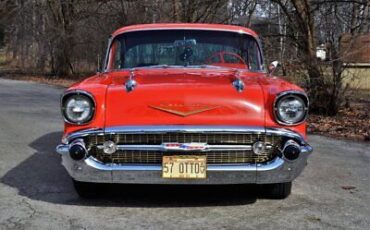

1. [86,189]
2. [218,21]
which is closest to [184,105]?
[86,189]

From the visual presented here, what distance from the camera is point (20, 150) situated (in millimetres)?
8352

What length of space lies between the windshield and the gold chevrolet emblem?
1.38 metres

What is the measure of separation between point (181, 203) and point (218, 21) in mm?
14606

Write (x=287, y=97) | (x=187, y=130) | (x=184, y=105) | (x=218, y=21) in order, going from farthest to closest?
1. (x=218, y=21)
2. (x=287, y=97)
3. (x=184, y=105)
4. (x=187, y=130)

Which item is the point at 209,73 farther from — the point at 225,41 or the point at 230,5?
the point at 230,5

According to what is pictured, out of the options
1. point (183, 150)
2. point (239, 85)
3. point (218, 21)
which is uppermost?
point (218, 21)

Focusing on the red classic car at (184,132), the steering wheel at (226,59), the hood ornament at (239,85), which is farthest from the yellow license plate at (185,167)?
the steering wheel at (226,59)

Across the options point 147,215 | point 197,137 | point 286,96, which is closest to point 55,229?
point 147,215

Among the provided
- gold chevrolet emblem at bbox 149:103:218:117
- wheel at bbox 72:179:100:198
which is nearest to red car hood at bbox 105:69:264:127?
gold chevrolet emblem at bbox 149:103:218:117

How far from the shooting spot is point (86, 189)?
18.0ft

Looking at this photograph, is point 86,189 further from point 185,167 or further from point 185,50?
point 185,50

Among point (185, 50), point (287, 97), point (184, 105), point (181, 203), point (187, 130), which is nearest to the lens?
point (187, 130)

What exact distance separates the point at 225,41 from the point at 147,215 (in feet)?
7.70

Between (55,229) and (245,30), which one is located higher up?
(245,30)
